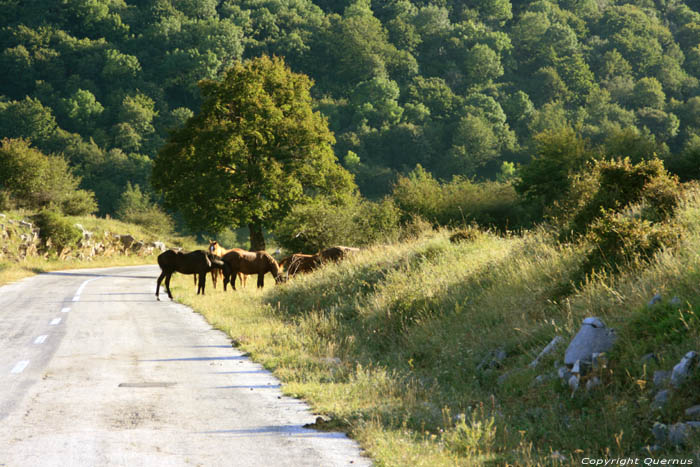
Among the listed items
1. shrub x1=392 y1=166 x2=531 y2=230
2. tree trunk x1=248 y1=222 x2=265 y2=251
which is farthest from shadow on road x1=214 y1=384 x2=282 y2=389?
tree trunk x1=248 y1=222 x2=265 y2=251

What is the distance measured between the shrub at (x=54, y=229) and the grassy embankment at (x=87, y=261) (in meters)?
0.76

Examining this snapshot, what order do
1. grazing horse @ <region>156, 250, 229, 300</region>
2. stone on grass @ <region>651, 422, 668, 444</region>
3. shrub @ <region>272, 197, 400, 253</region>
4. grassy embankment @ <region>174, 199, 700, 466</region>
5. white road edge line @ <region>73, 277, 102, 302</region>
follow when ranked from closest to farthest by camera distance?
stone on grass @ <region>651, 422, 668, 444</region> → grassy embankment @ <region>174, 199, 700, 466</region> → white road edge line @ <region>73, 277, 102, 302</region> → grazing horse @ <region>156, 250, 229, 300</region> → shrub @ <region>272, 197, 400, 253</region>

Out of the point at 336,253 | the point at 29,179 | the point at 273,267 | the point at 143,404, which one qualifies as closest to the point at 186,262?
the point at 273,267

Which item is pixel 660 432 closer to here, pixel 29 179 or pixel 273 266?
pixel 273 266

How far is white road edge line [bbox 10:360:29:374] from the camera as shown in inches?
379

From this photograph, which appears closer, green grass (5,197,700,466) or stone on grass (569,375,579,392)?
green grass (5,197,700,466)

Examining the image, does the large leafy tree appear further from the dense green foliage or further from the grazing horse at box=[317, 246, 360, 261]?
the grazing horse at box=[317, 246, 360, 261]

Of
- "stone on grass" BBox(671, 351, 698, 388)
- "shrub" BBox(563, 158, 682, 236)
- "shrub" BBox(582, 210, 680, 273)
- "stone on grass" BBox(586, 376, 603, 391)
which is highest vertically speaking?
"shrub" BBox(563, 158, 682, 236)

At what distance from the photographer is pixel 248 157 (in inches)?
1522

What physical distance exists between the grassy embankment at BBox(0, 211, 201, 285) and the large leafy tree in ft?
26.7

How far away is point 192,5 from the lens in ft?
419

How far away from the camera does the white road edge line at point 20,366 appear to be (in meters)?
9.62

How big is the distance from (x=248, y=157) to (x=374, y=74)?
90.6 m

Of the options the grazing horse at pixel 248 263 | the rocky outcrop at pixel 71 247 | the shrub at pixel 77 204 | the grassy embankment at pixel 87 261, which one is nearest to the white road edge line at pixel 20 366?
the grazing horse at pixel 248 263
